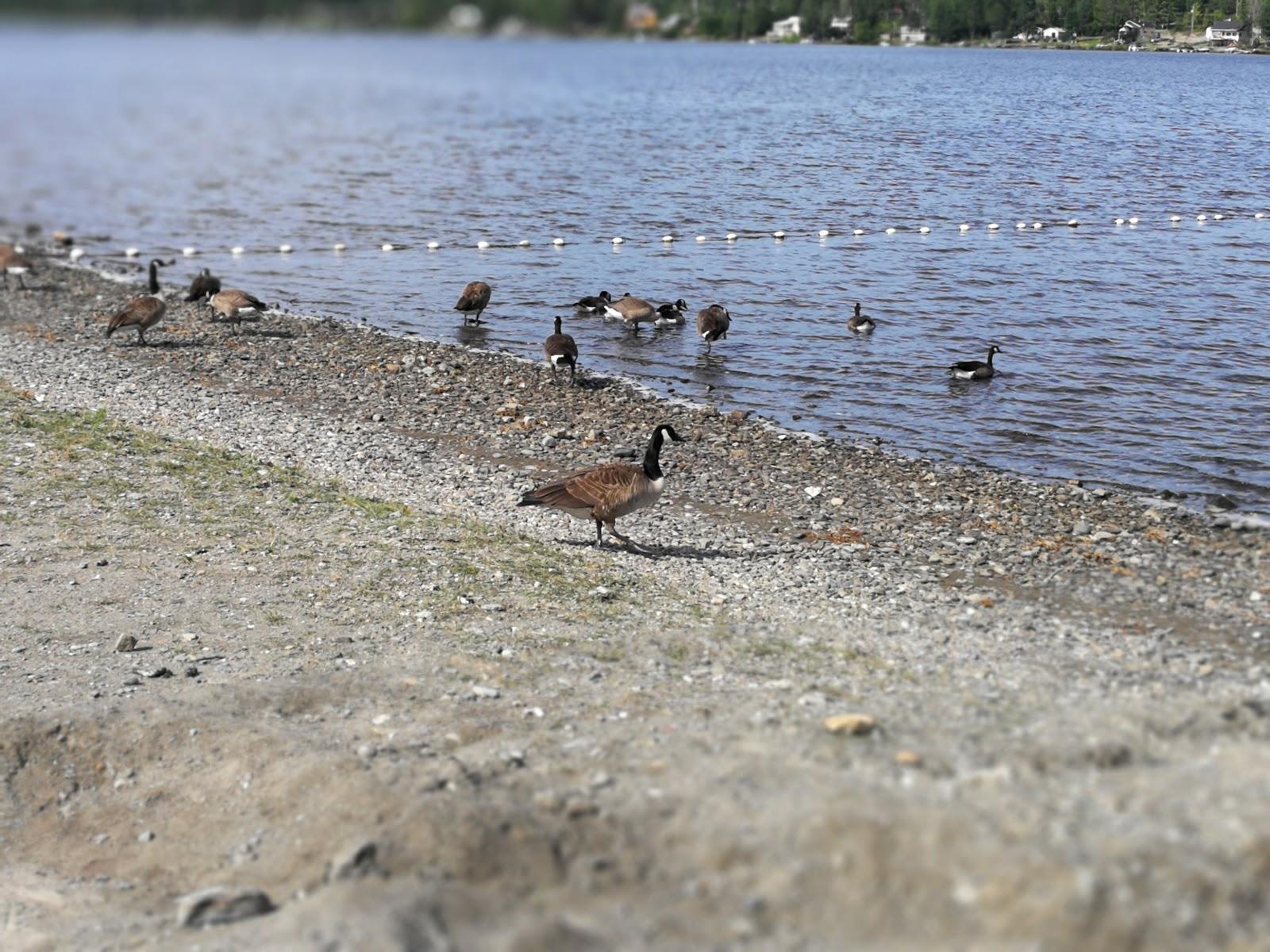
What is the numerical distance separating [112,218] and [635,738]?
38883 mm

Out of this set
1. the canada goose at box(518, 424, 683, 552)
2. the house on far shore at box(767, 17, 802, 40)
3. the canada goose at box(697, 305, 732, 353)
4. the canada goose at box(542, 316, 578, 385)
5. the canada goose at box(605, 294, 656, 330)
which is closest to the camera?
the canada goose at box(518, 424, 683, 552)

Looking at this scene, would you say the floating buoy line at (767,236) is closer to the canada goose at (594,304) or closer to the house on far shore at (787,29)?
the canada goose at (594,304)

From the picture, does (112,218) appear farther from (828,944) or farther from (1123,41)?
(828,944)

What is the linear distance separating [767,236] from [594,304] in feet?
32.0

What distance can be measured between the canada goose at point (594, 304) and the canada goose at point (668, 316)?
4.15 feet

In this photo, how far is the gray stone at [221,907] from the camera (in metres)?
7.18

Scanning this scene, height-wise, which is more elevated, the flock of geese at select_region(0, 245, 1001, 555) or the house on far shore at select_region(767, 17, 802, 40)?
the house on far shore at select_region(767, 17, 802, 40)

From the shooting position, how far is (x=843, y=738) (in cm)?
830

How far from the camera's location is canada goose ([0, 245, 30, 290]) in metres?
28.6

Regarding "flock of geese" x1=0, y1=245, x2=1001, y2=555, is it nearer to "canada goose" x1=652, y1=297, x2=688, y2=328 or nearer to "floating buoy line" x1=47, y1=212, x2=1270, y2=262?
"canada goose" x1=652, y1=297, x2=688, y2=328

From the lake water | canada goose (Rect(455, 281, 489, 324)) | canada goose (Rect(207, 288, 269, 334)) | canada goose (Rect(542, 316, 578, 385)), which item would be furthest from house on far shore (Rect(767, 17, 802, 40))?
canada goose (Rect(542, 316, 578, 385))

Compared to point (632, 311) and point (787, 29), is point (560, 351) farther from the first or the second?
point (787, 29)

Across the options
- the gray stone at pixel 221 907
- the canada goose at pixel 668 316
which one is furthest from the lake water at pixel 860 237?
the gray stone at pixel 221 907

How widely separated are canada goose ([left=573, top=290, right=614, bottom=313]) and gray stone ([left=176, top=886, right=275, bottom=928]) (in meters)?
19.5
